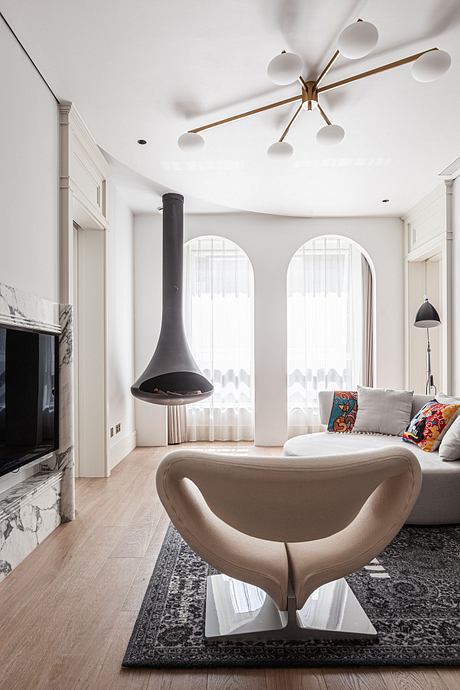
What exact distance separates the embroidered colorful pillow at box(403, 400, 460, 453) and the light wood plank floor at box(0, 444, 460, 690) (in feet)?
6.01

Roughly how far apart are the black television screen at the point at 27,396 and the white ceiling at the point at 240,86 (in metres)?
1.51

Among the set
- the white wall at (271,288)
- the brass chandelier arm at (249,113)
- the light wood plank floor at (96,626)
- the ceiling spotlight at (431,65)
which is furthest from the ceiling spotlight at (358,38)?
the white wall at (271,288)

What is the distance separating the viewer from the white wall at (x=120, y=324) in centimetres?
467

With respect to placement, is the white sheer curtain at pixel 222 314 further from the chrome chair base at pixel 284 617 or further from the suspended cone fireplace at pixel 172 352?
the chrome chair base at pixel 284 617

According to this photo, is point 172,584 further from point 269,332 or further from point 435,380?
point 435,380

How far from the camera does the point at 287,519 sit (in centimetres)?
159

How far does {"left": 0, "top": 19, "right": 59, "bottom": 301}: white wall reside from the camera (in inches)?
97.7

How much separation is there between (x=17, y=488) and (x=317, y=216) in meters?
4.30

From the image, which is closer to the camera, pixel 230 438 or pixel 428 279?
pixel 428 279

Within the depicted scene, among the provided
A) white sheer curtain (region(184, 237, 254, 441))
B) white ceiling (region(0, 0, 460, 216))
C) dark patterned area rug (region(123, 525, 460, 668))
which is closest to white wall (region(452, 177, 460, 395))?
white ceiling (region(0, 0, 460, 216))

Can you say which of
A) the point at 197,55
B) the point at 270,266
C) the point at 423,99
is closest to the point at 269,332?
the point at 270,266

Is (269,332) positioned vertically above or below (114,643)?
above

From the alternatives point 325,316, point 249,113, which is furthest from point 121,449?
point 249,113

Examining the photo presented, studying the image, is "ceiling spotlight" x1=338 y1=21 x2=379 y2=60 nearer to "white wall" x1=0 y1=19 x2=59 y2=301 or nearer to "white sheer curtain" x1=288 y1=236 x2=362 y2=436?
"white wall" x1=0 y1=19 x2=59 y2=301
